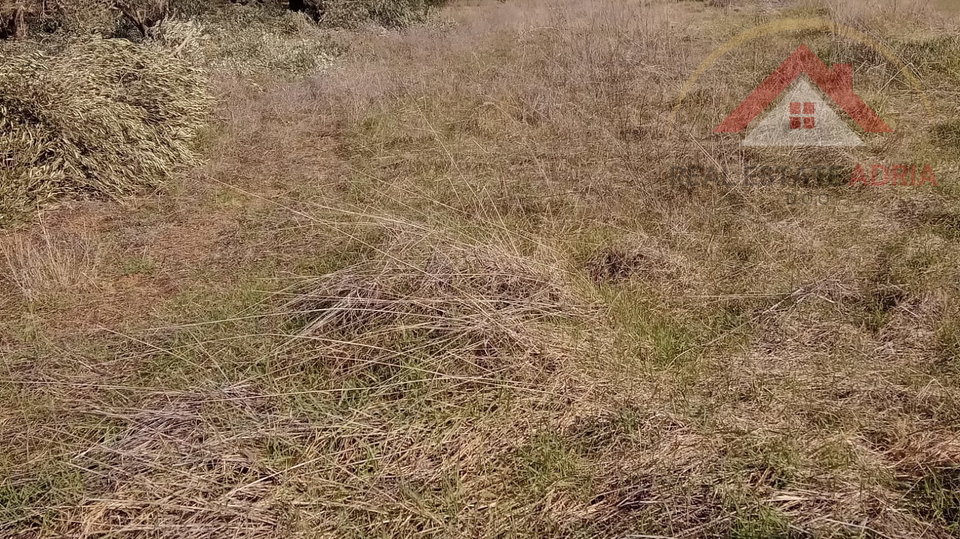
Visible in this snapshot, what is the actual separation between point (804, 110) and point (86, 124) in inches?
232

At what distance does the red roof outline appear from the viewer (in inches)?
197

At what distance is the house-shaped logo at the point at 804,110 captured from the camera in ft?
15.5

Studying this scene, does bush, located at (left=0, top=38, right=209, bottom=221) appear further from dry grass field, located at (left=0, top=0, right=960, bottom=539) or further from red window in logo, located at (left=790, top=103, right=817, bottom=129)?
red window in logo, located at (left=790, top=103, right=817, bottom=129)

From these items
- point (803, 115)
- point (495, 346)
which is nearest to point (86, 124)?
point (495, 346)

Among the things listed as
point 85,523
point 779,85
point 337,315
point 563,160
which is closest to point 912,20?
point 779,85

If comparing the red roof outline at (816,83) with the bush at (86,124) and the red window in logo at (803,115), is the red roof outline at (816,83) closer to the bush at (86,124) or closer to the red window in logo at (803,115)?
the red window in logo at (803,115)

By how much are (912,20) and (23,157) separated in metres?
9.52

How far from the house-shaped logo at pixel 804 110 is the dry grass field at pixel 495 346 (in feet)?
0.73

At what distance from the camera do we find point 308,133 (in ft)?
18.4

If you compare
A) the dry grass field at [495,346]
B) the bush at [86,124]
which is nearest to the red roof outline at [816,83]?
the dry grass field at [495,346]

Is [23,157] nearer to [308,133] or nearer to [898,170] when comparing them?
[308,133]

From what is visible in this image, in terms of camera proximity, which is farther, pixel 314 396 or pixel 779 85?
pixel 779 85

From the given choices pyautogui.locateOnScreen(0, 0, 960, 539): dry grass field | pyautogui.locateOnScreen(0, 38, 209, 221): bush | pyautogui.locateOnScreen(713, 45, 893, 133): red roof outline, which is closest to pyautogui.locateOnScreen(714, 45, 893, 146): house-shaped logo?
pyautogui.locateOnScreen(713, 45, 893, 133): red roof outline

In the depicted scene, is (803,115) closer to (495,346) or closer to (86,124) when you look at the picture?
(495,346)
